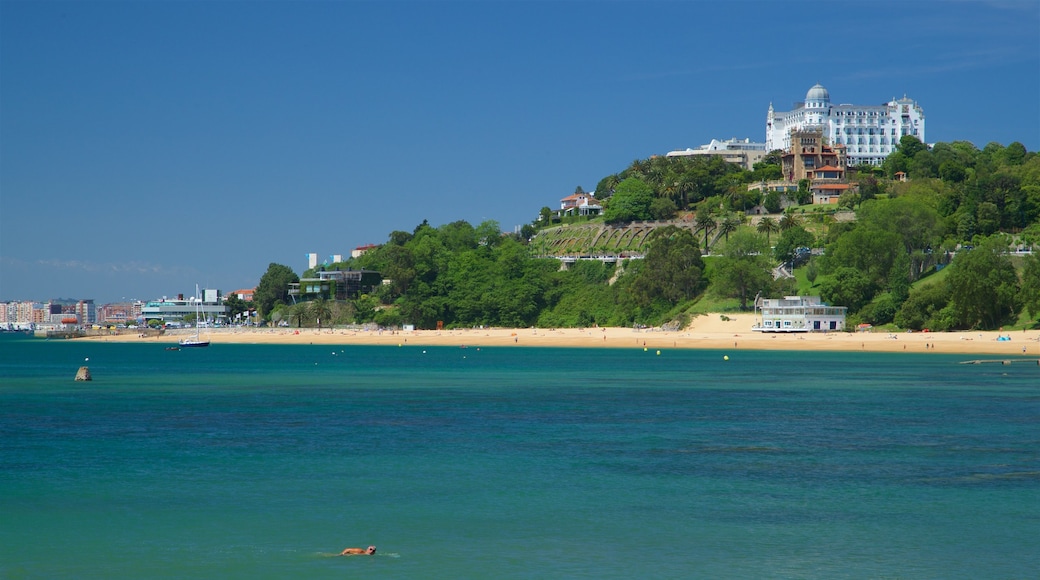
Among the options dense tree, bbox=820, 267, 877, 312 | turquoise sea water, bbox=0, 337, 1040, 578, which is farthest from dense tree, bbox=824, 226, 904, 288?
turquoise sea water, bbox=0, 337, 1040, 578

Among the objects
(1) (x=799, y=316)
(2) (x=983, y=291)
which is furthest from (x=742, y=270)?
(2) (x=983, y=291)

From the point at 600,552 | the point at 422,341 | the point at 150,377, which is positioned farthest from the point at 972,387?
the point at 422,341

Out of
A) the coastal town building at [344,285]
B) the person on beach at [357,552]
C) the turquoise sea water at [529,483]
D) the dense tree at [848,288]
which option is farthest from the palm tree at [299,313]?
the person on beach at [357,552]

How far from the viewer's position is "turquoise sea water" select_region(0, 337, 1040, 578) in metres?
19.1

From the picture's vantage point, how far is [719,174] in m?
171

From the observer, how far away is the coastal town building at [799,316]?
353 ft

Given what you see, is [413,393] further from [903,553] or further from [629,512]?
[903,553]

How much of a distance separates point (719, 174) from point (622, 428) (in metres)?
138

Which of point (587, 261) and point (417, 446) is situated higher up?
point (587, 261)

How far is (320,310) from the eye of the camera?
523ft

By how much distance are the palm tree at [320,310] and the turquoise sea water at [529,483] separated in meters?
104

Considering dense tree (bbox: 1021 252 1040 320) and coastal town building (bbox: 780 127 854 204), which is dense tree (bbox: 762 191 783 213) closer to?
coastal town building (bbox: 780 127 854 204)

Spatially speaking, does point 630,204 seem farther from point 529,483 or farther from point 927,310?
point 529,483

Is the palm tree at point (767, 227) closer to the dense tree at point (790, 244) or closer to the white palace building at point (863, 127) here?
the dense tree at point (790, 244)
